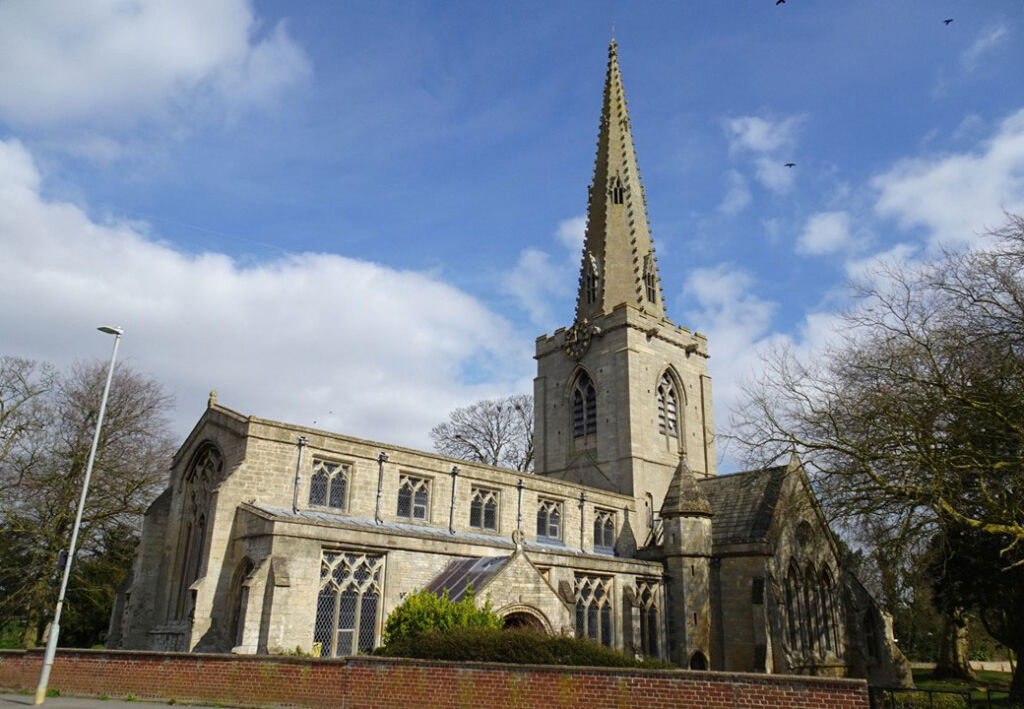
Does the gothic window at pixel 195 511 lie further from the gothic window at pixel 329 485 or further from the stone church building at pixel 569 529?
the gothic window at pixel 329 485

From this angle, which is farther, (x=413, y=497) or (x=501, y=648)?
(x=413, y=497)

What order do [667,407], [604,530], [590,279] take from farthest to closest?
[590,279], [667,407], [604,530]

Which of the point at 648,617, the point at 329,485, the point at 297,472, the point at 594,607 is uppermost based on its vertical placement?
the point at 297,472

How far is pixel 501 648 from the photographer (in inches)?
570

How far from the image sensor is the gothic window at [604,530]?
104 feet

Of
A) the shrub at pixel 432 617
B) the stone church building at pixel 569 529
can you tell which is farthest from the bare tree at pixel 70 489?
the shrub at pixel 432 617

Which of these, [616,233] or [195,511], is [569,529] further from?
[616,233]

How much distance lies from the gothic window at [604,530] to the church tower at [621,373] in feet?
5.36

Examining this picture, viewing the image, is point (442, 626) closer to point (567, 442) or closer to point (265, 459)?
point (265, 459)

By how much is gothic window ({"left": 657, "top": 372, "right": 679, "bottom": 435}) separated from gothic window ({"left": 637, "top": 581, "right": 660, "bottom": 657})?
31.9 ft

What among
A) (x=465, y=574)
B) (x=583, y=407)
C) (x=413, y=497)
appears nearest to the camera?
(x=465, y=574)

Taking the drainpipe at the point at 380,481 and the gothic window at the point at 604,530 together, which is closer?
the drainpipe at the point at 380,481

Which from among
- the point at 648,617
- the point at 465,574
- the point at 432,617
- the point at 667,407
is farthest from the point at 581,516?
the point at 432,617

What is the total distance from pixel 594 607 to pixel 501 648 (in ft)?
40.0
